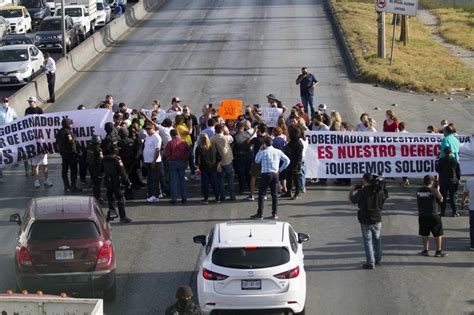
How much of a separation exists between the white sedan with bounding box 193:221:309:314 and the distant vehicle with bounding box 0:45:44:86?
24850mm

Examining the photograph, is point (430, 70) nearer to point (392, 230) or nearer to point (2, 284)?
point (392, 230)

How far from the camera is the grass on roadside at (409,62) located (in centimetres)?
3856

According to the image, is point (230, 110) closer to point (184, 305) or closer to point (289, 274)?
point (289, 274)

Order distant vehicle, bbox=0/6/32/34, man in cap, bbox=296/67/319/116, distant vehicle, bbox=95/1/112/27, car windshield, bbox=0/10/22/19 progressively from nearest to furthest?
1. man in cap, bbox=296/67/319/116
2. distant vehicle, bbox=0/6/32/34
3. car windshield, bbox=0/10/22/19
4. distant vehicle, bbox=95/1/112/27

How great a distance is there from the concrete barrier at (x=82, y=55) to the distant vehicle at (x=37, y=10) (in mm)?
5036

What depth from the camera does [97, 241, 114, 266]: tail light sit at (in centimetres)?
1484

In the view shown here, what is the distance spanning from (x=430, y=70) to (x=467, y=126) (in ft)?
34.1

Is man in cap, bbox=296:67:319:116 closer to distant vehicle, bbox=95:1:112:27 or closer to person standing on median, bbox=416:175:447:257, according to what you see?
person standing on median, bbox=416:175:447:257

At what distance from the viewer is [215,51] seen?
4706 cm

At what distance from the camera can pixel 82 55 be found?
43.6 metres

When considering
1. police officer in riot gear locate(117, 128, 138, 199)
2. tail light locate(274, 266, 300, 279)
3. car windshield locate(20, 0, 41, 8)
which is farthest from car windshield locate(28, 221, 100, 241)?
A: car windshield locate(20, 0, 41, 8)

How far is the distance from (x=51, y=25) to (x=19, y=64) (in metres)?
10.5

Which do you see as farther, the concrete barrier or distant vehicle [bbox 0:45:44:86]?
distant vehicle [bbox 0:45:44:86]

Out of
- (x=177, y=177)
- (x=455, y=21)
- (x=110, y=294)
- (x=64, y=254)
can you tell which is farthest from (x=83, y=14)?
(x=64, y=254)
